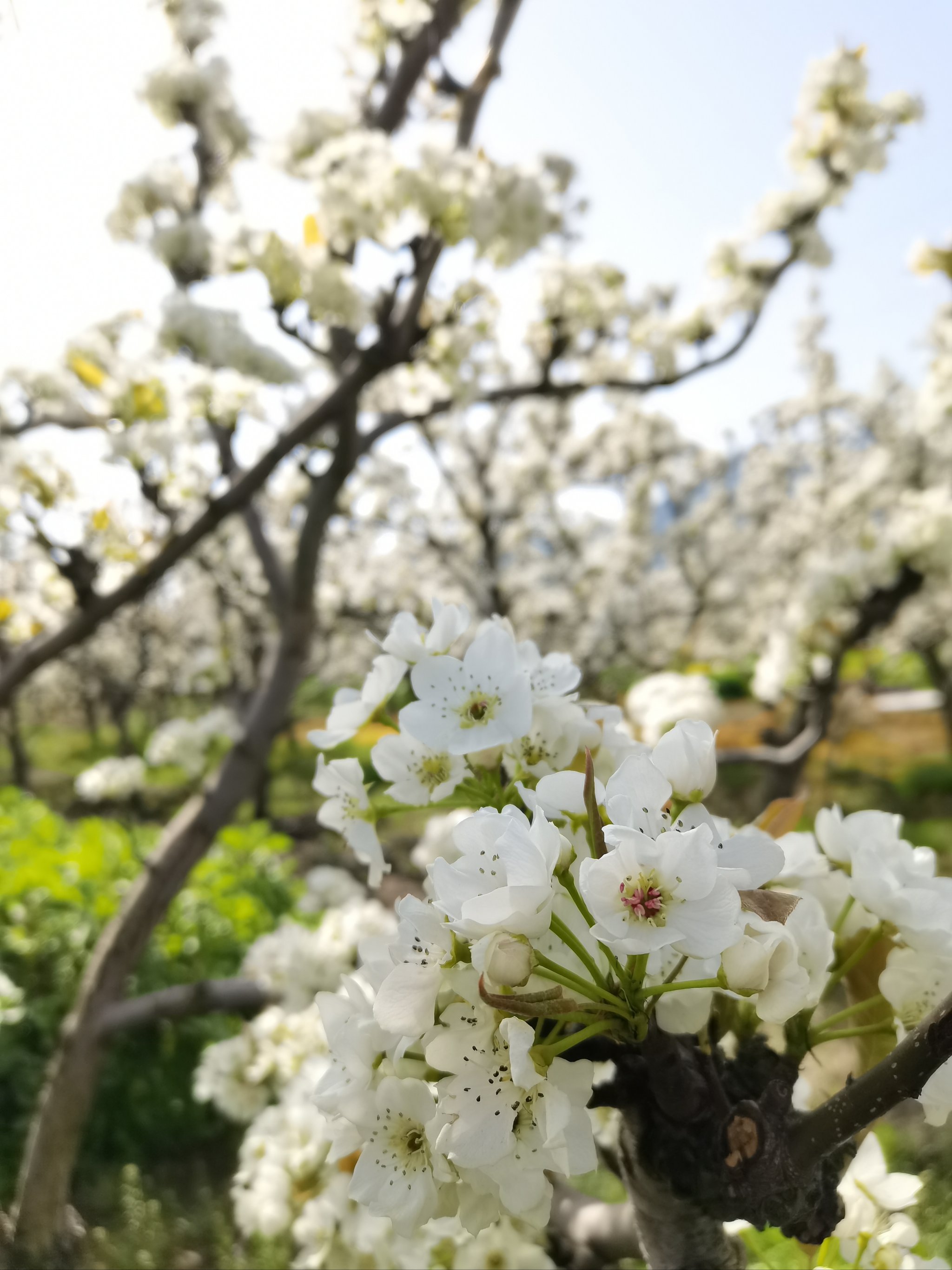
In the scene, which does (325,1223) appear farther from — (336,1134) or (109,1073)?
(109,1073)

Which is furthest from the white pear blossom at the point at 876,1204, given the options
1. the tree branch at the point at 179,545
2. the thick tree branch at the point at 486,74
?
the thick tree branch at the point at 486,74

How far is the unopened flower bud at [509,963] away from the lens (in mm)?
503

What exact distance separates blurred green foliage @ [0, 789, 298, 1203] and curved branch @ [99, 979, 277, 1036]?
4.17 feet

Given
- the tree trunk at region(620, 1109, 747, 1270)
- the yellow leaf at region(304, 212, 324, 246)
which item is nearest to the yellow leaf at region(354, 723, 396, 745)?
the tree trunk at region(620, 1109, 747, 1270)

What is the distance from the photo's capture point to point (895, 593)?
4910mm

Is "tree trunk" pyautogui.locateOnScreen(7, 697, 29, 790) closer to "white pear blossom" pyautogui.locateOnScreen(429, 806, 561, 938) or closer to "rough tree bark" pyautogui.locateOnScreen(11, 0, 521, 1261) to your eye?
"rough tree bark" pyautogui.locateOnScreen(11, 0, 521, 1261)

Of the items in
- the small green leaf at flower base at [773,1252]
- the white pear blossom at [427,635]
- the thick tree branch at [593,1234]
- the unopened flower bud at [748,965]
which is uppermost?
the white pear blossom at [427,635]

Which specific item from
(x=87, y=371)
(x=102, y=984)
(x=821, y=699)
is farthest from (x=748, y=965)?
(x=821, y=699)

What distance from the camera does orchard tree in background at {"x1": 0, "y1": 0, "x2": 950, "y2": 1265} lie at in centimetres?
56

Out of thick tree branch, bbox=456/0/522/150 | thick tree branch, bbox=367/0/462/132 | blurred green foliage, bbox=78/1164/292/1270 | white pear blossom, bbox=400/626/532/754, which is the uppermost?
thick tree branch, bbox=367/0/462/132

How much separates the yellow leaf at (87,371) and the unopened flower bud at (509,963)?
2.43 meters

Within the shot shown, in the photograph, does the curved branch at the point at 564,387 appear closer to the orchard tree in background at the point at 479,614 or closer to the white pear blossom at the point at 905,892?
the orchard tree in background at the point at 479,614

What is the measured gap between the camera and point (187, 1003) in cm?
267

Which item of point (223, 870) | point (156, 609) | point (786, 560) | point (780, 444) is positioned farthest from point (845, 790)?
point (156, 609)
